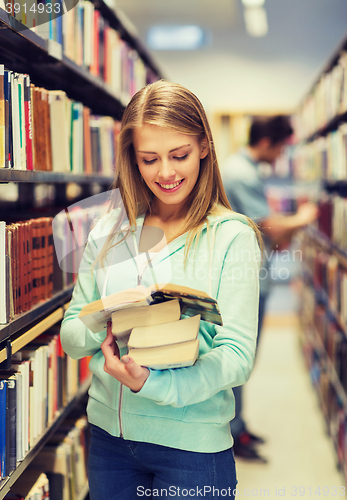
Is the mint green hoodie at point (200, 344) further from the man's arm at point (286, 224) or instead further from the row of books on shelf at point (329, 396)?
the row of books on shelf at point (329, 396)

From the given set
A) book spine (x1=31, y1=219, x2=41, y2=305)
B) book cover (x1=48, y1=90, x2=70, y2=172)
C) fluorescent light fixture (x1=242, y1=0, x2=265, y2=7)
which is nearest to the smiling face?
book spine (x1=31, y1=219, x2=41, y2=305)

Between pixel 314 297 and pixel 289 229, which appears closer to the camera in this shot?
pixel 289 229

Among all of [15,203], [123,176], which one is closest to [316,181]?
[15,203]

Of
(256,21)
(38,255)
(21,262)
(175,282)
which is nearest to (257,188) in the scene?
(38,255)

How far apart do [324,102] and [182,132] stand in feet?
8.82

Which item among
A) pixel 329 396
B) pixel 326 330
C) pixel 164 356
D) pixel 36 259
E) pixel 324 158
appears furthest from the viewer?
pixel 324 158

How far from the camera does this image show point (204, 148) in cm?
99

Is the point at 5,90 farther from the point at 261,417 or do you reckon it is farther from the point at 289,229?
the point at 261,417

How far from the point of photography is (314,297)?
372 cm

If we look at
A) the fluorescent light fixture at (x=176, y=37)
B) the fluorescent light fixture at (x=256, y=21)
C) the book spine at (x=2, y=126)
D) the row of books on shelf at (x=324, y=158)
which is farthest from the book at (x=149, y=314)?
the fluorescent light fixture at (x=176, y=37)

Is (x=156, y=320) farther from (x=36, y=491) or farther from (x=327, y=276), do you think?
(x=327, y=276)

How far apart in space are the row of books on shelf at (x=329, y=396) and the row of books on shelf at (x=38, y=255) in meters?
1.57

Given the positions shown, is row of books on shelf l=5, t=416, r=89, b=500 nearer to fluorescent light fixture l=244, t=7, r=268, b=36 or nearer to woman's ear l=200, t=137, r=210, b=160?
woman's ear l=200, t=137, r=210, b=160

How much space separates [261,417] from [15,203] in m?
1.98
